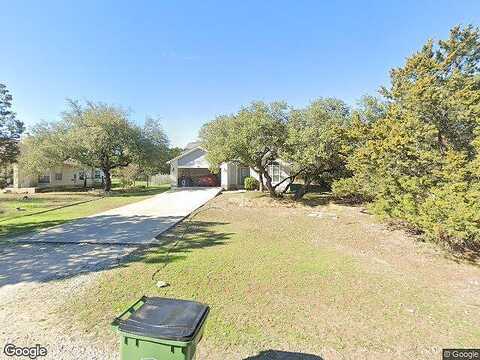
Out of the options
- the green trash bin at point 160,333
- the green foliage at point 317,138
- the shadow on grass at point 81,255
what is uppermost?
the green foliage at point 317,138

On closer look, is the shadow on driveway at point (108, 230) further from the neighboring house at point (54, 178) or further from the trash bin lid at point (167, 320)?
the neighboring house at point (54, 178)

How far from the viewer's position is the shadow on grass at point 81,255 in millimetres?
6305

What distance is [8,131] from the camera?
13094mm

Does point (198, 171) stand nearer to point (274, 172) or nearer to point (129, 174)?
point (129, 174)

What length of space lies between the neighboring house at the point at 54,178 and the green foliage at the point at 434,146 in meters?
29.5

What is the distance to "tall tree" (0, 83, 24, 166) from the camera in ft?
41.4

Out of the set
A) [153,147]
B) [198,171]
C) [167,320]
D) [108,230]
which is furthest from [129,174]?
[167,320]

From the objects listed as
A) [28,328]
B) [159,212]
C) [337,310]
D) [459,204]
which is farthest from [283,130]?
[28,328]

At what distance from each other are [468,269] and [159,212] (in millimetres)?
12669

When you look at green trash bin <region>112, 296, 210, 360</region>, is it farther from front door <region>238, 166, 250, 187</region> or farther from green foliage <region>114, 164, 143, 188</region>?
green foliage <region>114, 164, 143, 188</region>

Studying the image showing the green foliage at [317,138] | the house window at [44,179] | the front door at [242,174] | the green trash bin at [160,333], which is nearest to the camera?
the green trash bin at [160,333]

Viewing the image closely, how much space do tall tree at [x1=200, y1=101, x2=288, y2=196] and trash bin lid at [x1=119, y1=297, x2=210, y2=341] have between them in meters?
14.1

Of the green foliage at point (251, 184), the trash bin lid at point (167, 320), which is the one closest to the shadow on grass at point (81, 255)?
the trash bin lid at point (167, 320)

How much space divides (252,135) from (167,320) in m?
14.6
